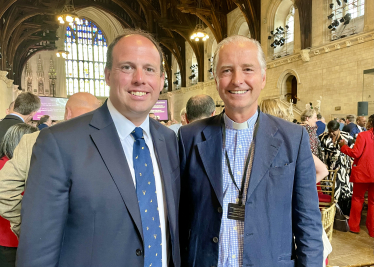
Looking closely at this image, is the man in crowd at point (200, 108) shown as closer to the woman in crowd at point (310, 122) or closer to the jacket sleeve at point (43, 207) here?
the woman in crowd at point (310, 122)

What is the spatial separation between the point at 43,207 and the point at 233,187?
82cm

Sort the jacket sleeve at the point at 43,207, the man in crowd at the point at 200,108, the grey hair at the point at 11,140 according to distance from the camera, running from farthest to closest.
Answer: the man in crowd at the point at 200,108 → the grey hair at the point at 11,140 → the jacket sleeve at the point at 43,207

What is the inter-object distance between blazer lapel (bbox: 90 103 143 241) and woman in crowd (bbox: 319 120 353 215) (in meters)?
4.29

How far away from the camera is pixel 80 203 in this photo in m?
0.94

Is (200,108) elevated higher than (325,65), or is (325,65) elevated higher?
(325,65)

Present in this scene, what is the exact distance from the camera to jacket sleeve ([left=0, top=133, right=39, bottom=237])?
1453mm

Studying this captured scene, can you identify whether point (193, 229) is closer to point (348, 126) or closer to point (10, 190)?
point (10, 190)

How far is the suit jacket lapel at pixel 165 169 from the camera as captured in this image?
1170mm

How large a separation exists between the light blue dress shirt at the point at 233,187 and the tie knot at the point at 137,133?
1.44ft

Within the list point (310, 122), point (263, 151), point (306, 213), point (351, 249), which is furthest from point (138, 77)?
point (351, 249)

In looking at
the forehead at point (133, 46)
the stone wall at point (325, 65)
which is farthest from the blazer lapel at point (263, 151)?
the stone wall at point (325, 65)

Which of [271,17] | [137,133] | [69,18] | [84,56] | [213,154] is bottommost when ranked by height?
[213,154]

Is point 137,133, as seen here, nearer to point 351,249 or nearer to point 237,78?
point 237,78

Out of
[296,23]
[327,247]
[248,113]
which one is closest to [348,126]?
[327,247]
